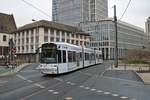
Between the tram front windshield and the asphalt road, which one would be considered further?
the tram front windshield

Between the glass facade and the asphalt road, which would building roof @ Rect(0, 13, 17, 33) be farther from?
the asphalt road

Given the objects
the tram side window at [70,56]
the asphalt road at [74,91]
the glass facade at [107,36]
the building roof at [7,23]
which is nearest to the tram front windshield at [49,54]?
the tram side window at [70,56]

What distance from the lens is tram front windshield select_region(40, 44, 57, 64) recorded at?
24156mm

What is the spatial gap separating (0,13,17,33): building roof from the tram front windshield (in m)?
68.1

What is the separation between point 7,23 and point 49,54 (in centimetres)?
7430

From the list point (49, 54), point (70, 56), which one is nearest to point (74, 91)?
point (49, 54)

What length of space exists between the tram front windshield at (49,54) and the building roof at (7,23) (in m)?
68.1

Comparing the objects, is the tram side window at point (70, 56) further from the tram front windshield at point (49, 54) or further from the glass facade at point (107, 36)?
the glass facade at point (107, 36)

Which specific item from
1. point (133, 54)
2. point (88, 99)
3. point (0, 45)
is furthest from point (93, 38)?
point (88, 99)

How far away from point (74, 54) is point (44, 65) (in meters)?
6.82

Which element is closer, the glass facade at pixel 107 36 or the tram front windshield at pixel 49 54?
the tram front windshield at pixel 49 54

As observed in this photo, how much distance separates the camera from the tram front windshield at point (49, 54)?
24.2 m

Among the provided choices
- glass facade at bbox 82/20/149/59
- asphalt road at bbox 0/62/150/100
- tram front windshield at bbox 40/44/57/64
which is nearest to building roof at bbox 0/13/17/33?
glass facade at bbox 82/20/149/59

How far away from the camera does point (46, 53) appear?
24.5 meters
